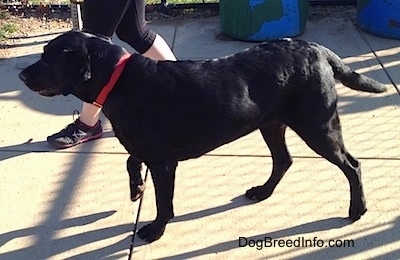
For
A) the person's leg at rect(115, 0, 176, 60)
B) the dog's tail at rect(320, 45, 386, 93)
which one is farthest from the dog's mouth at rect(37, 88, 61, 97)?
the dog's tail at rect(320, 45, 386, 93)

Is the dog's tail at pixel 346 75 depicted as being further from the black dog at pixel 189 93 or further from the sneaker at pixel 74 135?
the sneaker at pixel 74 135

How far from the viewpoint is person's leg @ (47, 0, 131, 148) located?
3.92 m

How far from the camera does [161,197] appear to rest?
3.31m

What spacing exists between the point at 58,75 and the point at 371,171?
1.99 metres

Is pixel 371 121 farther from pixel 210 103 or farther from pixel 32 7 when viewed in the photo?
pixel 32 7

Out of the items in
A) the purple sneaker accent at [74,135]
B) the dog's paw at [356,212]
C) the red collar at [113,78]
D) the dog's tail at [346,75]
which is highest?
the red collar at [113,78]

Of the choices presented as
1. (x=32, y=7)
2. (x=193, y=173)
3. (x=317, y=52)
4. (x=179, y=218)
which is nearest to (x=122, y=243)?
(x=179, y=218)

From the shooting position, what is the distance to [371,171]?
4.01m

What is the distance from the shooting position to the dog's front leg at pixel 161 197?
10.7 ft

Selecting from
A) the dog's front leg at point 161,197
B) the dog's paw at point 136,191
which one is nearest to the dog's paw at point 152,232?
the dog's front leg at point 161,197

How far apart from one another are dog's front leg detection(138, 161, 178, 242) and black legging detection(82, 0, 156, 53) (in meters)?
1.09

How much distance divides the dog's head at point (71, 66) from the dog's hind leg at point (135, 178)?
0.59 m

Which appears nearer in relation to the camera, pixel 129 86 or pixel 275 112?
pixel 129 86

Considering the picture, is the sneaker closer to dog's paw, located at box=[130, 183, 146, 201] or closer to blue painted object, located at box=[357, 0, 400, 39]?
dog's paw, located at box=[130, 183, 146, 201]
